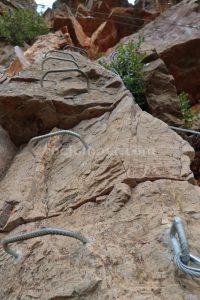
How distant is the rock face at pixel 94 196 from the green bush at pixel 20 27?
697 cm

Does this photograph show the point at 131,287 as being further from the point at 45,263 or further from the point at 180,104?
the point at 180,104

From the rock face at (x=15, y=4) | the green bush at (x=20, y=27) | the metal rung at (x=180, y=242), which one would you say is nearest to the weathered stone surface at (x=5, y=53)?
the green bush at (x=20, y=27)

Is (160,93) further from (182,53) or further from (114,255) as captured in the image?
(114,255)

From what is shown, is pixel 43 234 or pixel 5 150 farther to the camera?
pixel 5 150

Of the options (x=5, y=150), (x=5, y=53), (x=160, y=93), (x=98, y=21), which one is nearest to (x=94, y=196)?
(x=5, y=150)

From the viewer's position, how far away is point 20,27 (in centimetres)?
1092

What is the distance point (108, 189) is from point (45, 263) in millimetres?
686

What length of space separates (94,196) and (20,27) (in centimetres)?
928

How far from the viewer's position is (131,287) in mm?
1847

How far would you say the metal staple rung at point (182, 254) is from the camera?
1.73 meters

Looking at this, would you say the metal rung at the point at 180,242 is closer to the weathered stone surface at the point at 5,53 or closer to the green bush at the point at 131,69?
the green bush at the point at 131,69

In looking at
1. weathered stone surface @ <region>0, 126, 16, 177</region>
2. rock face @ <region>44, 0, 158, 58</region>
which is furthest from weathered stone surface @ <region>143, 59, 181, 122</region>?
rock face @ <region>44, 0, 158, 58</region>

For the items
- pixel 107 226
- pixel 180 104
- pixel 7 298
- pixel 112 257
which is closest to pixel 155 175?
pixel 107 226

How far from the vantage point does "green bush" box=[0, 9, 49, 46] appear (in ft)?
35.6
